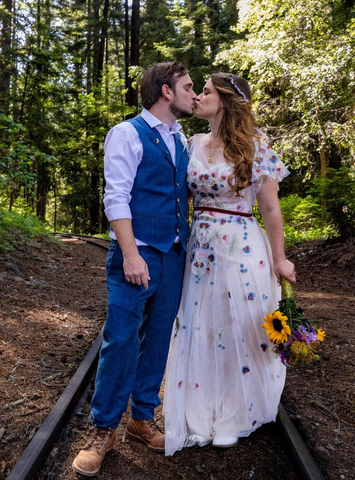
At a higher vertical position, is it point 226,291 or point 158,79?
point 158,79

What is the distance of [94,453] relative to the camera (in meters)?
2.73

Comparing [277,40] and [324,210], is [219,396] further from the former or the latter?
[277,40]

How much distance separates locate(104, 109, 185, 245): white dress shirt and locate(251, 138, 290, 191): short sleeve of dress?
0.76 meters

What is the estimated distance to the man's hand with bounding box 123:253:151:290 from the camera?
2635mm

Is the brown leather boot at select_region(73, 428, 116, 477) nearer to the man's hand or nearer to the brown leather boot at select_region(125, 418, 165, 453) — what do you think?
the brown leather boot at select_region(125, 418, 165, 453)

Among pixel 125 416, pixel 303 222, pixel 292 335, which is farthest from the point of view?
pixel 303 222

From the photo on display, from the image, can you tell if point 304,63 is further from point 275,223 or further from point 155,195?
point 155,195

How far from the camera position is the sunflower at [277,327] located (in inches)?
107

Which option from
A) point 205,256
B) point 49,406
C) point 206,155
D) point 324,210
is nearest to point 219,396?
point 205,256

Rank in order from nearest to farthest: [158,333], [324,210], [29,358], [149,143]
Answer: [149,143], [158,333], [29,358], [324,210]

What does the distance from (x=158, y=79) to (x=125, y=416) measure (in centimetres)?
250

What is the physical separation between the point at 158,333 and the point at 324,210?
24.1 ft

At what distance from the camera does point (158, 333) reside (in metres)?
3.02

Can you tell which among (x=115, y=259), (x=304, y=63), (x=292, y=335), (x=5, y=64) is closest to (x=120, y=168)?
(x=115, y=259)
